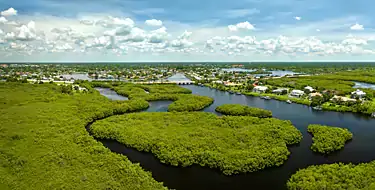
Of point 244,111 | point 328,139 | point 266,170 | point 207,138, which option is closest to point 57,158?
point 207,138

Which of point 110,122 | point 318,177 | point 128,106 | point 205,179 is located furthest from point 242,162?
point 128,106

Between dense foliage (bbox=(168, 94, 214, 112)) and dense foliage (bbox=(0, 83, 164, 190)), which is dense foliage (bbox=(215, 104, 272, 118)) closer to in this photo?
dense foliage (bbox=(168, 94, 214, 112))

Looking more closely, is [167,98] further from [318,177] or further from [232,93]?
[318,177]

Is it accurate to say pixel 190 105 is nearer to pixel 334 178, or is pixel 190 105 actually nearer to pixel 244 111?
pixel 244 111

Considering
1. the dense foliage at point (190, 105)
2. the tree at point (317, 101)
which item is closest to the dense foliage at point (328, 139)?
the tree at point (317, 101)

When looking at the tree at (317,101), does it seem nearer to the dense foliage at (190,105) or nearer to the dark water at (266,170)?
→ the dark water at (266,170)

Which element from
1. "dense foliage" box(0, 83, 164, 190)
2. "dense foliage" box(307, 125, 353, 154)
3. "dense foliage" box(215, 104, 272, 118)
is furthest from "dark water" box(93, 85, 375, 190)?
"dense foliage" box(215, 104, 272, 118)
